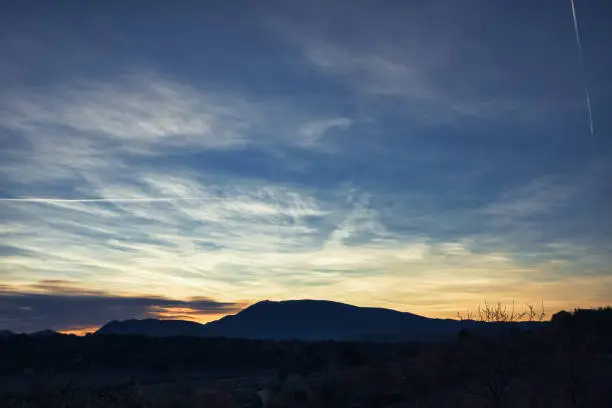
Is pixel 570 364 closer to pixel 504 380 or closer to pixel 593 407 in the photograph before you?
pixel 504 380

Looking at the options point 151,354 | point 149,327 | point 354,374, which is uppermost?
point 149,327

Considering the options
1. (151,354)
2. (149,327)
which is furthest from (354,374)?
(149,327)

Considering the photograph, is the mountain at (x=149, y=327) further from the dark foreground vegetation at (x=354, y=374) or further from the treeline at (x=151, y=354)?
the dark foreground vegetation at (x=354, y=374)

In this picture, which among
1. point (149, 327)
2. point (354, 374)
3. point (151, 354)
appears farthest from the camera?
point (149, 327)

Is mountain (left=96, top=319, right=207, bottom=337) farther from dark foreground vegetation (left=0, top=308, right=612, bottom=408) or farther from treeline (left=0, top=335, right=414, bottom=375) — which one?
dark foreground vegetation (left=0, top=308, right=612, bottom=408)

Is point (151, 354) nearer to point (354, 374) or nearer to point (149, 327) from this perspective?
point (354, 374)

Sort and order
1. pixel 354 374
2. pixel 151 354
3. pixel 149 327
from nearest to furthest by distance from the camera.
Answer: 1. pixel 354 374
2. pixel 151 354
3. pixel 149 327

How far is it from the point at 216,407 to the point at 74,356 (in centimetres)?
3659

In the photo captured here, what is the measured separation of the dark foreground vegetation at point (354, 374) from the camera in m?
24.6

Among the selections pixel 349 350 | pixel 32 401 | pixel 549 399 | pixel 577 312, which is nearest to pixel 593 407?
pixel 549 399

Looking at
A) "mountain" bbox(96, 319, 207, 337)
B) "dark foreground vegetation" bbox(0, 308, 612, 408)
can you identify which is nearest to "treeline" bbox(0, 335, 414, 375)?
"dark foreground vegetation" bbox(0, 308, 612, 408)

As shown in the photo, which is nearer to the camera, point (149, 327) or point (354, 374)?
point (354, 374)

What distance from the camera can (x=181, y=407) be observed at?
24797mm

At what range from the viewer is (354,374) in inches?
1380
